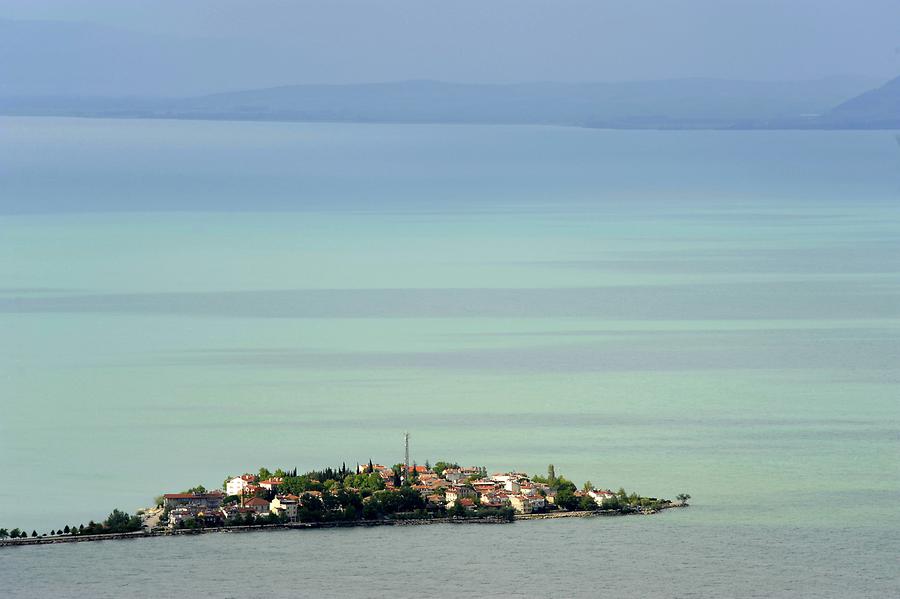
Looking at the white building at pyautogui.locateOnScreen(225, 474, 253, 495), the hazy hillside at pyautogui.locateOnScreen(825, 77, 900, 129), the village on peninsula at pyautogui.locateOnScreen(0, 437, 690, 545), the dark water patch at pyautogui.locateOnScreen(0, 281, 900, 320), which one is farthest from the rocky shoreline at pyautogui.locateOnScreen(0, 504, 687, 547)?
the hazy hillside at pyautogui.locateOnScreen(825, 77, 900, 129)

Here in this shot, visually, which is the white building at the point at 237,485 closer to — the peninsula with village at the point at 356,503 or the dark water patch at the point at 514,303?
the peninsula with village at the point at 356,503

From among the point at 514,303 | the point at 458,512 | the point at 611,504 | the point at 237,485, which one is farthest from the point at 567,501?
the point at 514,303

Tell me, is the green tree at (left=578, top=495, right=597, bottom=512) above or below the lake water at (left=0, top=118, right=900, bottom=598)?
below

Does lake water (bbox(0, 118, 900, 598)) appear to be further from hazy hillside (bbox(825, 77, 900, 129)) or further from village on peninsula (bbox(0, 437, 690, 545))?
hazy hillside (bbox(825, 77, 900, 129))

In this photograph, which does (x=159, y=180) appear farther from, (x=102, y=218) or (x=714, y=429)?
(x=714, y=429)

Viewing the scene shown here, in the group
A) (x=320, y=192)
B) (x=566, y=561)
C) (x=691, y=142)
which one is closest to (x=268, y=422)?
(x=566, y=561)

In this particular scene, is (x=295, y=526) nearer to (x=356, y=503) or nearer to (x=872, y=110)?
(x=356, y=503)

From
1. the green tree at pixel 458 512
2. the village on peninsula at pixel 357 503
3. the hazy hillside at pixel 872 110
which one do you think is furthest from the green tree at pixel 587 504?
the hazy hillside at pixel 872 110
